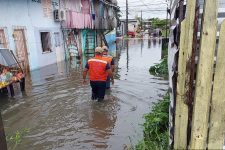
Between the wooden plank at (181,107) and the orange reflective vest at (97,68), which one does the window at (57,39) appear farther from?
the wooden plank at (181,107)

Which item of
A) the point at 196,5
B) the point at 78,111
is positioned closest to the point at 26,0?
the point at 78,111

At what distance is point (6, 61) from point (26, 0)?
6.19 meters

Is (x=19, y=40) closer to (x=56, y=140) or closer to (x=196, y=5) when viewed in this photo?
(x=56, y=140)

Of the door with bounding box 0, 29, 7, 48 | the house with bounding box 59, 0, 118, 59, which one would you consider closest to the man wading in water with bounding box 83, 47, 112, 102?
the door with bounding box 0, 29, 7, 48

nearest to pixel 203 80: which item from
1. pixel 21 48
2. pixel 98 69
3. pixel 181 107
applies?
pixel 181 107

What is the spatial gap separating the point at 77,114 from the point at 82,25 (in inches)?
631

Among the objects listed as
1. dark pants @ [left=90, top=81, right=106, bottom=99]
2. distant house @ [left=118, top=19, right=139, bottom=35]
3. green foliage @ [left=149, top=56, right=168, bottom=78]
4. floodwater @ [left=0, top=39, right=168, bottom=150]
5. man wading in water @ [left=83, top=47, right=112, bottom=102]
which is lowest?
floodwater @ [left=0, top=39, right=168, bottom=150]

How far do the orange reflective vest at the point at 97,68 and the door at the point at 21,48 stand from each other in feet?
23.8

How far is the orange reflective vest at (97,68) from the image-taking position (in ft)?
23.2

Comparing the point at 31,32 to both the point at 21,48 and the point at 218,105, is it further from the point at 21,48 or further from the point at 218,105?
the point at 218,105

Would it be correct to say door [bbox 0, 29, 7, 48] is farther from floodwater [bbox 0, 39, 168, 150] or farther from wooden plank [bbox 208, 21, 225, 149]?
wooden plank [bbox 208, 21, 225, 149]

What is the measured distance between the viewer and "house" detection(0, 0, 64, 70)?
12.5 meters

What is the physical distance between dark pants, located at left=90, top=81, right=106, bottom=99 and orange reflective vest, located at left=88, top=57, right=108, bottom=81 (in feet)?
0.46

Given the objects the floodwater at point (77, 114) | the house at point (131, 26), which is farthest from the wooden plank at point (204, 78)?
the house at point (131, 26)
